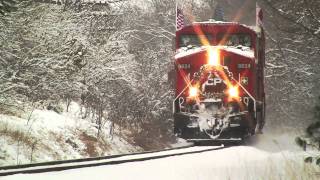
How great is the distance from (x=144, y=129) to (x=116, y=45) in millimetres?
3924

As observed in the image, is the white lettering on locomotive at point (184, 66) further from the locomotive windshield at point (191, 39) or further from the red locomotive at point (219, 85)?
the locomotive windshield at point (191, 39)

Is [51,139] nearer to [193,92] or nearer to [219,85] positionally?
[193,92]

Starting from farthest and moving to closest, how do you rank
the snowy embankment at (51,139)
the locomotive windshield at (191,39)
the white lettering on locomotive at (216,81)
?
the locomotive windshield at (191,39), the white lettering on locomotive at (216,81), the snowy embankment at (51,139)

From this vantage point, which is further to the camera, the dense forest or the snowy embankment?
the dense forest

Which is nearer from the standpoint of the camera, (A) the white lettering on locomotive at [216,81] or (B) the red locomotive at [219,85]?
(B) the red locomotive at [219,85]

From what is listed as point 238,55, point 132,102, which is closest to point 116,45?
point 132,102

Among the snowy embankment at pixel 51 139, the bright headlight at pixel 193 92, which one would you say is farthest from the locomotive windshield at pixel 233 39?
the snowy embankment at pixel 51 139

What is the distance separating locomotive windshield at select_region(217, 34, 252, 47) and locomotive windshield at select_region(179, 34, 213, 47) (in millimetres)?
342

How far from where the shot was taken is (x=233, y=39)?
1575cm

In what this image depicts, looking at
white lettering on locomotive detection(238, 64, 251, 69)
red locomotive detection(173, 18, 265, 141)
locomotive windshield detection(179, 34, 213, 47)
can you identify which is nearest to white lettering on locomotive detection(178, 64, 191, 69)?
red locomotive detection(173, 18, 265, 141)

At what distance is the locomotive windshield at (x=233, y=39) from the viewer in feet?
50.7

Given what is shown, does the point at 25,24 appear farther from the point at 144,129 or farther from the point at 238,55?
the point at 144,129

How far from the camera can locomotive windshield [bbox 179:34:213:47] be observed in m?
16.0

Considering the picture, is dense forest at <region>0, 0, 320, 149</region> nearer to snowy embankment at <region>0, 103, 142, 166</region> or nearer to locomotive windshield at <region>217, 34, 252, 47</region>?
snowy embankment at <region>0, 103, 142, 166</region>
